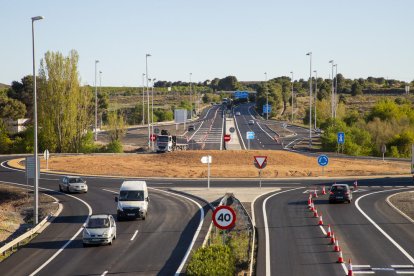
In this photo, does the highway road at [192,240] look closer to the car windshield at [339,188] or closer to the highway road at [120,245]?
the highway road at [120,245]

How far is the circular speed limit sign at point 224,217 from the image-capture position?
18.0 metres

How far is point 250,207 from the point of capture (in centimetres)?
3825

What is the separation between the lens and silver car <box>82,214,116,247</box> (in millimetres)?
26641

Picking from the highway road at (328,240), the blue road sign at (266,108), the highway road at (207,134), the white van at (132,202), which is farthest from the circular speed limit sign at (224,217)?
the blue road sign at (266,108)

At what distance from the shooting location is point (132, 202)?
33.5m

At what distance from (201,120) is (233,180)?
322 feet

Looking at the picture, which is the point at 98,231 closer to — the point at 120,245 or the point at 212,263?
the point at 120,245

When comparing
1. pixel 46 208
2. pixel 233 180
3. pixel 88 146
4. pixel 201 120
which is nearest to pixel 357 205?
pixel 233 180

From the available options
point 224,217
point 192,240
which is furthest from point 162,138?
point 224,217

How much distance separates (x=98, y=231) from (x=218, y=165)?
3956 cm

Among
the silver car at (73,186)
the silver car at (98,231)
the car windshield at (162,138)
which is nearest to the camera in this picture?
the silver car at (98,231)

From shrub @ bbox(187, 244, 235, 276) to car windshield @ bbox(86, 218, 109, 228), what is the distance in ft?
28.7

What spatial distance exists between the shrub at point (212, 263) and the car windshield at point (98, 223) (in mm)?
8744

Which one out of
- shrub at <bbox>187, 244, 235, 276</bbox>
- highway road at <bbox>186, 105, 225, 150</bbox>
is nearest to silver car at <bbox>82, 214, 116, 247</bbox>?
shrub at <bbox>187, 244, 235, 276</bbox>
